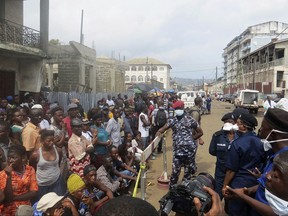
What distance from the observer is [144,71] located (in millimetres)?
93938

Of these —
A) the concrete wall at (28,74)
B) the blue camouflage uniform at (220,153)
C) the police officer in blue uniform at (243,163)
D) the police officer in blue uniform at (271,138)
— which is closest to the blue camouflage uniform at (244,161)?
the police officer in blue uniform at (243,163)

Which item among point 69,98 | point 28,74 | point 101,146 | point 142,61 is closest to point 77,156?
point 101,146

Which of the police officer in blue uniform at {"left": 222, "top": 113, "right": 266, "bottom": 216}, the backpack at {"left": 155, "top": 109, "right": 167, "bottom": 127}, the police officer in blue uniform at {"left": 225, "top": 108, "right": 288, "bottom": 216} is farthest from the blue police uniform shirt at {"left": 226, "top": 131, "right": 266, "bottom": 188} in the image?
the backpack at {"left": 155, "top": 109, "right": 167, "bottom": 127}

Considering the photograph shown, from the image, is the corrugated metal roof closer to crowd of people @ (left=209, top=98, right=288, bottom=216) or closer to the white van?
the white van

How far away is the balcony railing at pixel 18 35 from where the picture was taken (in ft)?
38.3

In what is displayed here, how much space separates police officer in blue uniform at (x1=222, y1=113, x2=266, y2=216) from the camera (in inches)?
121

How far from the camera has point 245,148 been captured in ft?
10.1

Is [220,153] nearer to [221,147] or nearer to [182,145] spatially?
[221,147]

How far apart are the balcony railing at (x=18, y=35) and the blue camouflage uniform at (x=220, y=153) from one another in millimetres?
9522

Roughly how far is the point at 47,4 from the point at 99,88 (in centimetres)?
1106

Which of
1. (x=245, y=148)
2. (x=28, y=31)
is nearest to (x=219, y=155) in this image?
(x=245, y=148)

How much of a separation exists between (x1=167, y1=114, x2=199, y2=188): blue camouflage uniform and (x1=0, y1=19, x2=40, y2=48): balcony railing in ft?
28.4

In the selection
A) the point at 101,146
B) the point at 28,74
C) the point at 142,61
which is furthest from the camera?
the point at 142,61

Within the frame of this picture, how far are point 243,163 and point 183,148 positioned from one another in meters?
2.21
